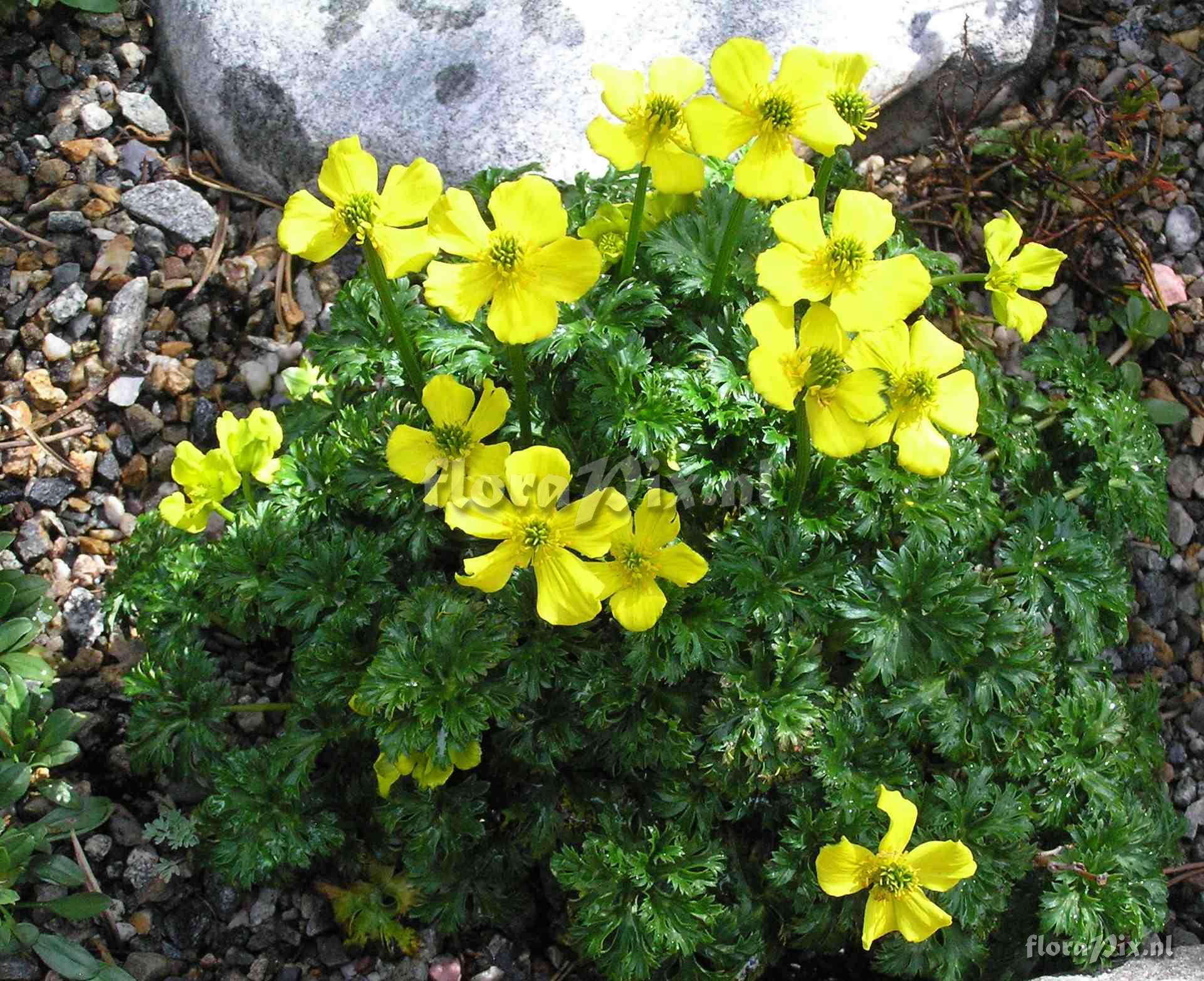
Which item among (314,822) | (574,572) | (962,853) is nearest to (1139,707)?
(962,853)

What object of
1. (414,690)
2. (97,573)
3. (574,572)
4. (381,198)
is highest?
(381,198)

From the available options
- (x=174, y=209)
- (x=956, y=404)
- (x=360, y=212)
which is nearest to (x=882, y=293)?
(x=956, y=404)

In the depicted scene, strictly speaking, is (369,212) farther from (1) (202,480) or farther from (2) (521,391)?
(1) (202,480)

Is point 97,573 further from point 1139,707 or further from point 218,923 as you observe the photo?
point 1139,707

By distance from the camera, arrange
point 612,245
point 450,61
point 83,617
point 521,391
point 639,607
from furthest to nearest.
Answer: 1. point 450,61
2. point 83,617
3. point 612,245
4. point 521,391
5. point 639,607

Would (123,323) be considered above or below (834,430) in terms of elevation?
below

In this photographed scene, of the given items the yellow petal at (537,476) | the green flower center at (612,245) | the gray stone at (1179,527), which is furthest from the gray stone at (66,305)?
the gray stone at (1179,527)

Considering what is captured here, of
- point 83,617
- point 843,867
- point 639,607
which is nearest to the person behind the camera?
point 639,607
